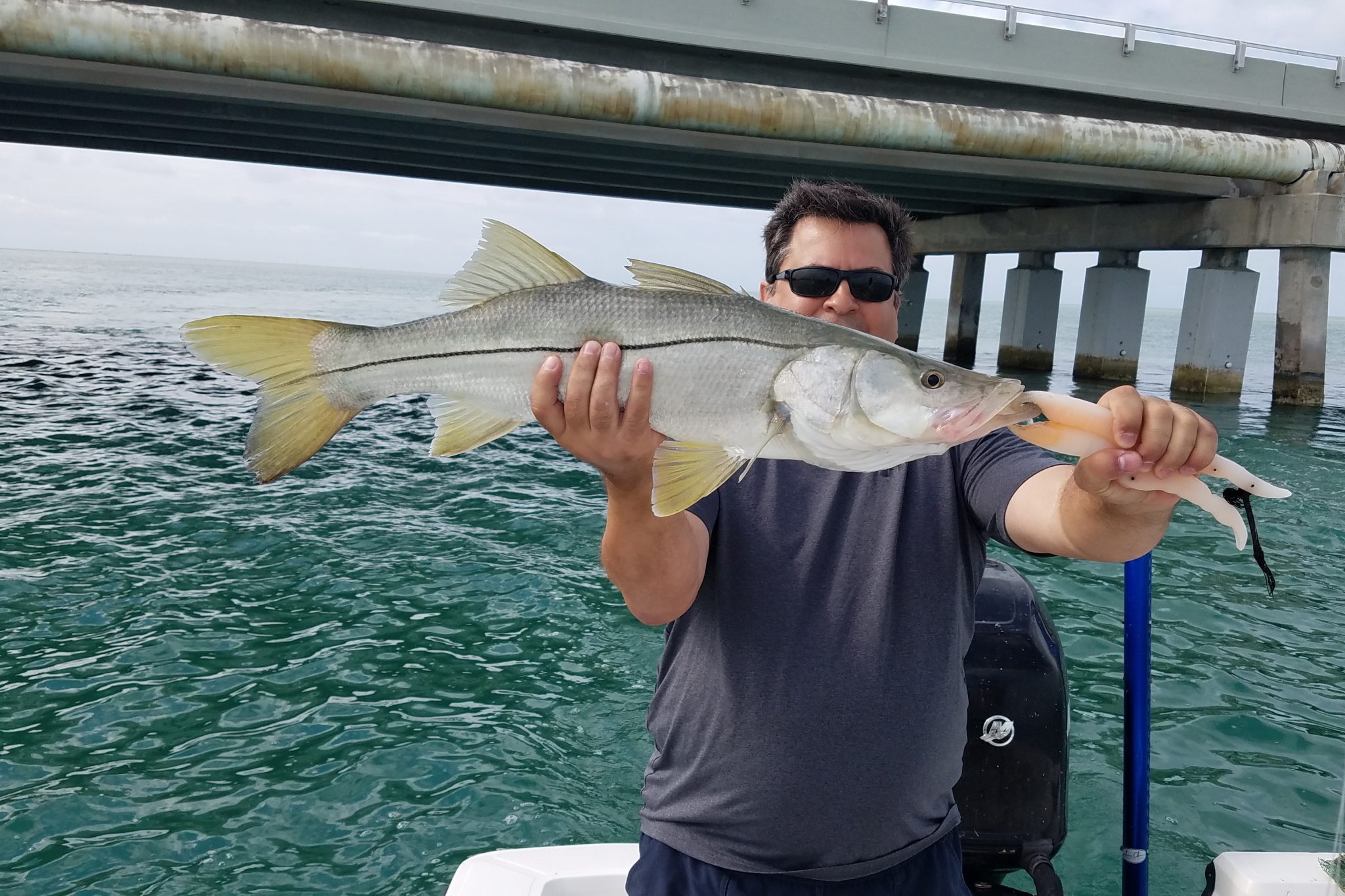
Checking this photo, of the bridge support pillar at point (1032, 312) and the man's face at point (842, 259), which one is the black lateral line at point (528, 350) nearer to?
the man's face at point (842, 259)

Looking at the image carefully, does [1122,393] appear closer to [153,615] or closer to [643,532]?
[643,532]

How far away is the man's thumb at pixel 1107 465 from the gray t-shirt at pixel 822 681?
0.45 meters

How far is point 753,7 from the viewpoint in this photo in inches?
787

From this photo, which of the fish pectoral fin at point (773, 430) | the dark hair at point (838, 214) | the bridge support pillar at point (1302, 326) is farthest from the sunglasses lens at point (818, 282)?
the bridge support pillar at point (1302, 326)

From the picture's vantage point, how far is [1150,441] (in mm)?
1917

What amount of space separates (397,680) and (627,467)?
5.15m

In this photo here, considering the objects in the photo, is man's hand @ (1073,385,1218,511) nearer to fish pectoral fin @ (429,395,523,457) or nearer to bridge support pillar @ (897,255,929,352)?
fish pectoral fin @ (429,395,523,457)

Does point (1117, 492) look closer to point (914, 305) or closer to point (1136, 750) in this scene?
point (1136, 750)

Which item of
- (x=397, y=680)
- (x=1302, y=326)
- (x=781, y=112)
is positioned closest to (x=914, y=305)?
(x=1302, y=326)

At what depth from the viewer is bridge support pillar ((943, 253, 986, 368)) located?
34.2 m

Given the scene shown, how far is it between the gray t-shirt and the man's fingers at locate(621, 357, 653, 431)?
0.32 metres

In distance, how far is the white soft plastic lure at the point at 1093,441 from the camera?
1.93m

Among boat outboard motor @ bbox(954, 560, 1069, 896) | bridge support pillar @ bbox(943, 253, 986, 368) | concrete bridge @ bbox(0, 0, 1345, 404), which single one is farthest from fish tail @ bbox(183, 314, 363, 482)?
bridge support pillar @ bbox(943, 253, 986, 368)

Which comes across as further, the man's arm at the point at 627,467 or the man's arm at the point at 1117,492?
the man's arm at the point at 627,467
